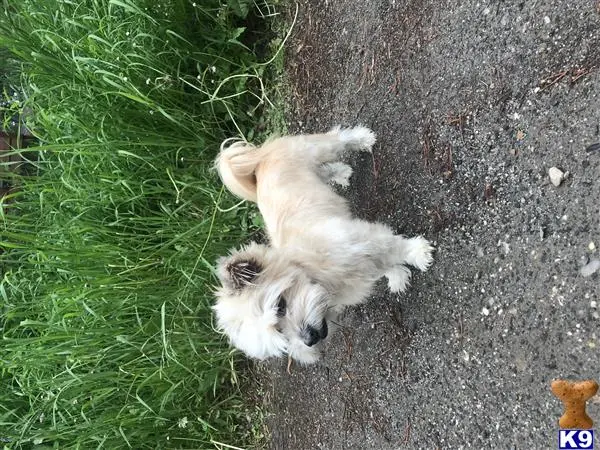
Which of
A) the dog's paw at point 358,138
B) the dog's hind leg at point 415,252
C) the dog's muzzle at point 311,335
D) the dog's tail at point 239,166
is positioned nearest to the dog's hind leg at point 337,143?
the dog's paw at point 358,138

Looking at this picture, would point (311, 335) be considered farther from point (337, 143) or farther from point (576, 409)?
point (337, 143)

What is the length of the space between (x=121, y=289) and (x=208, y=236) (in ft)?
2.35

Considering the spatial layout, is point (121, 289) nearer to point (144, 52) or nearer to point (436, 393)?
point (144, 52)

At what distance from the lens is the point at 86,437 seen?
151 inches

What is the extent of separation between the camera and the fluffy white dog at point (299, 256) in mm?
2637

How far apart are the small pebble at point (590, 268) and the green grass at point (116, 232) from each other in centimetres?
250

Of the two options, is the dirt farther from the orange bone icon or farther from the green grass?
the green grass

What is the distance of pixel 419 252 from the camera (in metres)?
2.99

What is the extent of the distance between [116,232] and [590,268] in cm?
307

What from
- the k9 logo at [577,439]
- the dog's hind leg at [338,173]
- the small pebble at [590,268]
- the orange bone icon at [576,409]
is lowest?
the dog's hind leg at [338,173]

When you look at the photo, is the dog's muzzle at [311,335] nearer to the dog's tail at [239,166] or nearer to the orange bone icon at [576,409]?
the orange bone icon at [576,409]

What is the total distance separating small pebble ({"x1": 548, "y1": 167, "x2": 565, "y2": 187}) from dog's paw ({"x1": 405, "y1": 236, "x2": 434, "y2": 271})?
790 mm

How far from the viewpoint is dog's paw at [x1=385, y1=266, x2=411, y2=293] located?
10.4 ft

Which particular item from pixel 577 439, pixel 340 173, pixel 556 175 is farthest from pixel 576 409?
pixel 340 173
